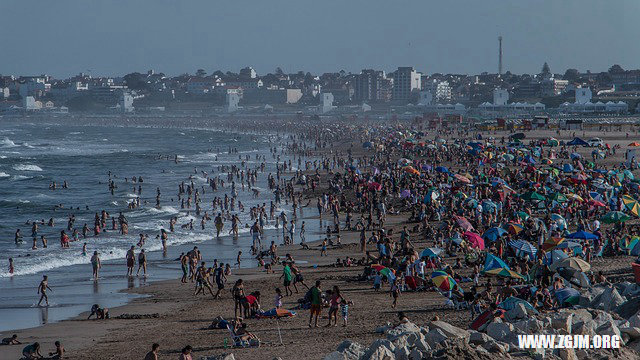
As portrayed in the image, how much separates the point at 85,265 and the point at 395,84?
528 ft

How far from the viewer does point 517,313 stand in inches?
438

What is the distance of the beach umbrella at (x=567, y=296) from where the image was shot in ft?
41.1

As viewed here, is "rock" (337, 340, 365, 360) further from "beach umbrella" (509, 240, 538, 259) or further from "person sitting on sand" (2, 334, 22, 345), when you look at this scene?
"beach umbrella" (509, 240, 538, 259)

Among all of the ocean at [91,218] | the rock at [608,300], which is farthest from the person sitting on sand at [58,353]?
the rock at [608,300]

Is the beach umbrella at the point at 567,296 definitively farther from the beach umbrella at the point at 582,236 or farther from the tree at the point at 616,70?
the tree at the point at 616,70

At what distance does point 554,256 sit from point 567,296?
2543mm

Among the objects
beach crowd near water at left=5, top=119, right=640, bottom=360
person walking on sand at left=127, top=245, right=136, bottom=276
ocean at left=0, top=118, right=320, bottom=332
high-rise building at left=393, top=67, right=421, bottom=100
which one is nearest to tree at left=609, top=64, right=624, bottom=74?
high-rise building at left=393, top=67, right=421, bottom=100

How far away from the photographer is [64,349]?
13516mm

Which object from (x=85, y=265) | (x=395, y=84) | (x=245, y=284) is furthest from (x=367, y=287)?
(x=395, y=84)

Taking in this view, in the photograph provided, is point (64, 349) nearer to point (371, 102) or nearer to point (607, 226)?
point (607, 226)

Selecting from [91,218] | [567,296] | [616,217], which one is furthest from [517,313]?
[91,218]

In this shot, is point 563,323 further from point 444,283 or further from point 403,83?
point 403,83

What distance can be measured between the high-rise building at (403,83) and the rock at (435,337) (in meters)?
169

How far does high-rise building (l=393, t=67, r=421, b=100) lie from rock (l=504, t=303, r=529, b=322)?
167 meters
